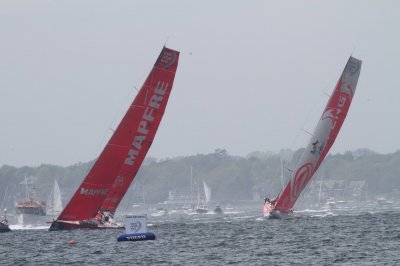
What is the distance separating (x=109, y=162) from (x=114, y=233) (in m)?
3.95

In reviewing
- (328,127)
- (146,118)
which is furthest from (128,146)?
(328,127)

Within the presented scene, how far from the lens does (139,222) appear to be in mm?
52688

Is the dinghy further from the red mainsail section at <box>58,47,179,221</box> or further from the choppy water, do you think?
the red mainsail section at <box>58,47,179,221</box>

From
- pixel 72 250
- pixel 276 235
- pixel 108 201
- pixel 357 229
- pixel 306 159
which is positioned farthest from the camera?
pixel 306 159

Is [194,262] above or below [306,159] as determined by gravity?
below

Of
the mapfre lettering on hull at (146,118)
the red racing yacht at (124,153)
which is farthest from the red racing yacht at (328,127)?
the mapfre lettering on hull at (146,118)

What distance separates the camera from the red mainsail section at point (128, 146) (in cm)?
6075

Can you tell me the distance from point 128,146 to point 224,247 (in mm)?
14861

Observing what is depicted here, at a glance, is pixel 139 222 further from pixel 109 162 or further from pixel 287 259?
pixel 287 259

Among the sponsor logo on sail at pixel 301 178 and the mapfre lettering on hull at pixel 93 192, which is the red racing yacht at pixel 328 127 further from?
the mapfre lettering on hull at pixel 93 192

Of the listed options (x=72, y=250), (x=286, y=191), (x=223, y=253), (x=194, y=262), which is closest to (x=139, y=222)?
(x=72, y=250)

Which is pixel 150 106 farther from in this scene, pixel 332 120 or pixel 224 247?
pixel 332 120

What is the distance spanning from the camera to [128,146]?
61812 millimetres

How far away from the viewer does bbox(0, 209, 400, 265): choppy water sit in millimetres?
41719
